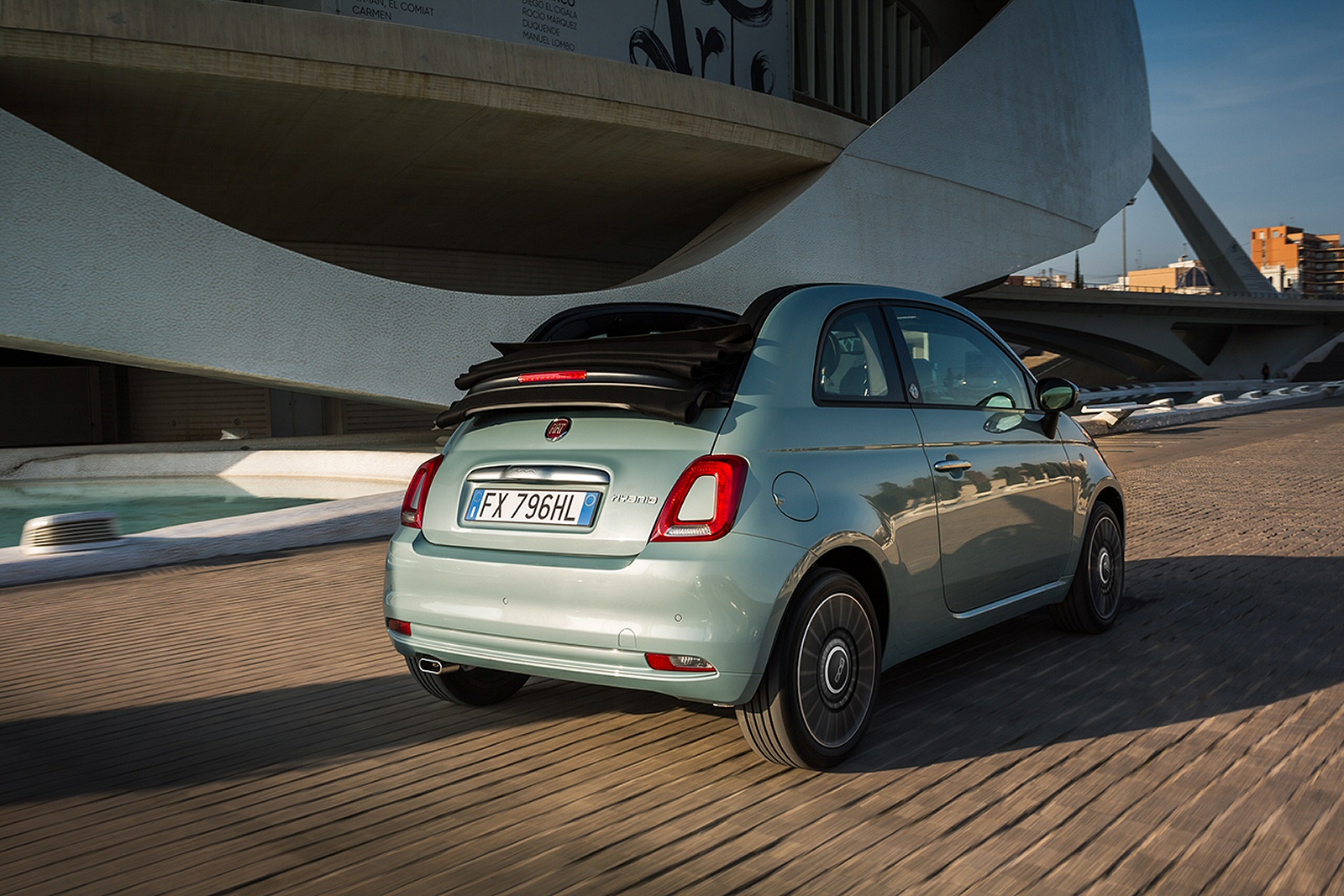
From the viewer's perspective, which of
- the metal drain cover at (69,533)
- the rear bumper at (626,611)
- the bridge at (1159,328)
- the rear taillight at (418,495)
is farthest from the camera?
the bridge at (1159,328)

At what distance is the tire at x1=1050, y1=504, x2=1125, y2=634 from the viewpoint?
5348 millimetres

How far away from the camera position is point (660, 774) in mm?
3629

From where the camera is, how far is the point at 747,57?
3156 centimetres

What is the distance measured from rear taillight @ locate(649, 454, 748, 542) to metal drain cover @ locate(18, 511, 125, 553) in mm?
7136

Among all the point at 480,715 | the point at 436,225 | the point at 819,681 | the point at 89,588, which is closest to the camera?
the point at 819,681

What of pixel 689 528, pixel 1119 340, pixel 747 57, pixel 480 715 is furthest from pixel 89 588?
pixel 1119 340

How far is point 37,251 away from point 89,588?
39.3ft

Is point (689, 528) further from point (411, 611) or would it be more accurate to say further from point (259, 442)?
point (259, 442)

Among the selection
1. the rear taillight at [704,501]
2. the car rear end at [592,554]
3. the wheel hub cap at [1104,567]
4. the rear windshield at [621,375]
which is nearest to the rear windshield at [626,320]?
the rear windshield at [621,375]

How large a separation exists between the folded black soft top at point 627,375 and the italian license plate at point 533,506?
1.04 feet

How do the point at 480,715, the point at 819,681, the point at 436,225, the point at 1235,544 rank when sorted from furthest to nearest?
the point at 436,225, the point at 1235,544, the point at 480,715, the point at 819,681

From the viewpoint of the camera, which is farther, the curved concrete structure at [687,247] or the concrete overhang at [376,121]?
the concrete overhang at [376,121]

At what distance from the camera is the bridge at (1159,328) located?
56.1 metres

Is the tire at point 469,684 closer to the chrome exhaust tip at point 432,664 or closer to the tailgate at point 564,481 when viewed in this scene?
the chrome exhaust tip at point 432,664
